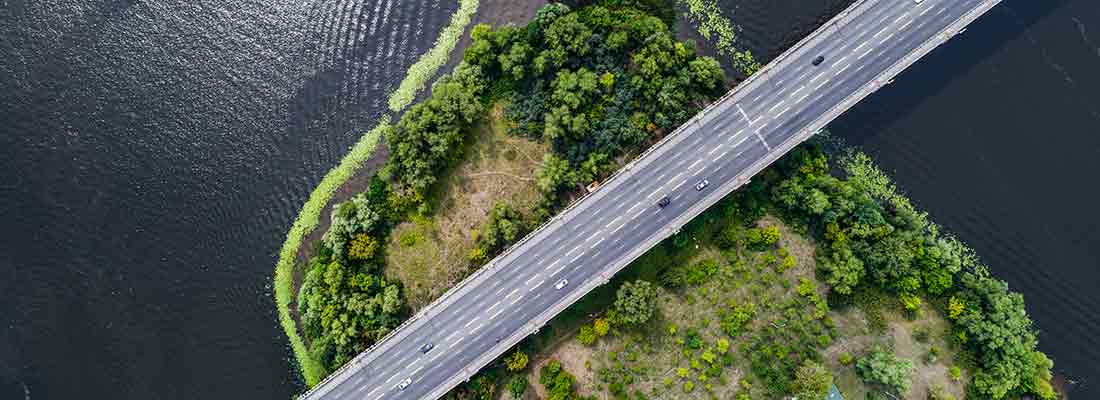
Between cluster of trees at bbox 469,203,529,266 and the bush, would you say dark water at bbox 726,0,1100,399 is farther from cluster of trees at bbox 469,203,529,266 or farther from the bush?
→ cluster of trees at bbox 469,203,529,266

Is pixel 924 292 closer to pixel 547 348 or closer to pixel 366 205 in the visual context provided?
pixel 547 348

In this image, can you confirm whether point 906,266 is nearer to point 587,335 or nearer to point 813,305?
point 813,305

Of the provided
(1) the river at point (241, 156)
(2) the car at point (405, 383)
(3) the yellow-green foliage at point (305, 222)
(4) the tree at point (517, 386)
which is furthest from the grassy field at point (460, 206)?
(1) the river at point (241, 156)

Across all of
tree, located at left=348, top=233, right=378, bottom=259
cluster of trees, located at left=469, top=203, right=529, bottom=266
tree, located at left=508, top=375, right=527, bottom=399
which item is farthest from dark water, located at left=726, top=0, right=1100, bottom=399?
tree, located at left=348, top=233, right=378, bottom=259

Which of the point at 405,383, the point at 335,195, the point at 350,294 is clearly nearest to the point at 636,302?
the point at 405,383

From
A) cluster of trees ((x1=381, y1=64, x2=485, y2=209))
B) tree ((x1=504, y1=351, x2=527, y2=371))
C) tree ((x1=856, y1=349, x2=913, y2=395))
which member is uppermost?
cluster of trees ((x1=381, y1=64, x2=485, y2=209))

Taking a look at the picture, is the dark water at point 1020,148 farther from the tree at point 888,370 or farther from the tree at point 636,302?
the tree at point 636,302
